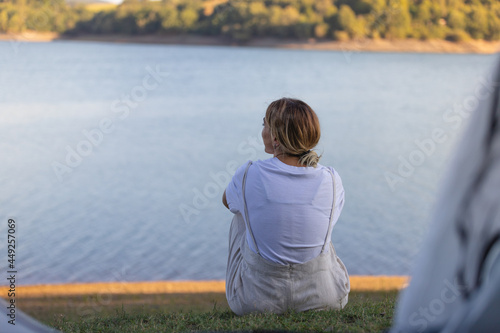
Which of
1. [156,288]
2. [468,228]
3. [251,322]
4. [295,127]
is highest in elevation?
[468,228]

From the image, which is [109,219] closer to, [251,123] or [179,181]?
[179,181]

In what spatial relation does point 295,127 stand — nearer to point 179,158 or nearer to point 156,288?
point 156,288

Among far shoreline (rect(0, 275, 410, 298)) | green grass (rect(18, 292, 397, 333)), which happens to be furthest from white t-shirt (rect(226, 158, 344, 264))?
far shoreline (rect(0, 275, 410, 298))

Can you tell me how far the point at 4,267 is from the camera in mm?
9156

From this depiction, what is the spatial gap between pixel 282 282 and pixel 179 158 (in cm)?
1633

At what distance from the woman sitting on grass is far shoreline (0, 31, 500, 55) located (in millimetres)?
49994

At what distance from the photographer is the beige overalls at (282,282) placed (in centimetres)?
243

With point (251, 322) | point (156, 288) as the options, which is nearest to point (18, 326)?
point (251, 322)

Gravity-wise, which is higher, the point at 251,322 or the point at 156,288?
the point at 251,322

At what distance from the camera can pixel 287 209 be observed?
93.7 inches

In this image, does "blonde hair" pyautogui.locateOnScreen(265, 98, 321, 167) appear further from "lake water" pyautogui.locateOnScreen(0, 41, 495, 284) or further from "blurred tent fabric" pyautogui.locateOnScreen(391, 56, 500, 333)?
"blurred tent fabric" pyautogui.locateOnScreen(391, 56, 500, 333)

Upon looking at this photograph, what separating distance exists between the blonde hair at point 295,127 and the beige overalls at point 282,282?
Answer: 0.19 metres

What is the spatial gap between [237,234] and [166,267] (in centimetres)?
745

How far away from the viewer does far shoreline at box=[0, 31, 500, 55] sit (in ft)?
164
